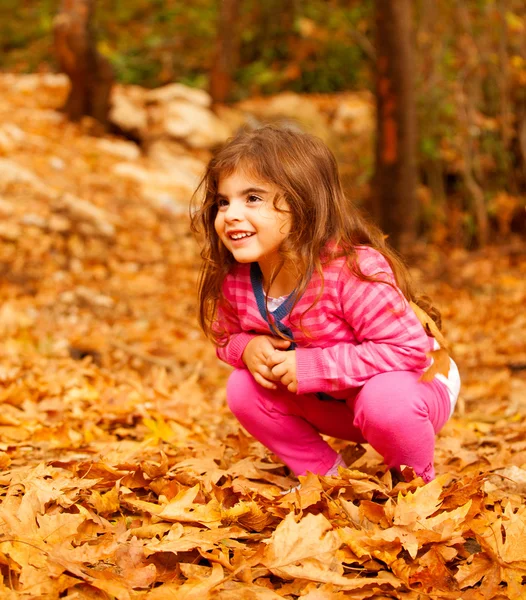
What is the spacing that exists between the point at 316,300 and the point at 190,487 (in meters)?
0.65

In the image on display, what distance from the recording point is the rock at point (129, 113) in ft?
29.2

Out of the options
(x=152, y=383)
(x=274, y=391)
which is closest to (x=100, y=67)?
(x=152, y=383)

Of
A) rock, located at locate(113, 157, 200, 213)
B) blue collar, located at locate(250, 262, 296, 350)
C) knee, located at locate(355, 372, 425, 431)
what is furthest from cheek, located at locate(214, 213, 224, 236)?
rock, located at locate(113, 157, 200, 213)

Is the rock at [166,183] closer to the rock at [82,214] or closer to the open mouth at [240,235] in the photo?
the rock at [82,214]

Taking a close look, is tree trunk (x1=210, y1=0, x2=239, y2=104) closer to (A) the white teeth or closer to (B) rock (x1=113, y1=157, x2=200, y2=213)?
(B) rock (x1=113, y1=157, x2=200, y2=213)

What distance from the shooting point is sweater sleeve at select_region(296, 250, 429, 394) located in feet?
6.61

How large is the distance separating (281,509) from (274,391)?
16.1 inches

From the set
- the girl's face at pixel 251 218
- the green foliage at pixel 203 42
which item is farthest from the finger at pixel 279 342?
the green foliage at pixel 203 42

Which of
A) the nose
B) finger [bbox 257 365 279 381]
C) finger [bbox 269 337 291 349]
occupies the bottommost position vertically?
finger [bbox 257 365 279 381]

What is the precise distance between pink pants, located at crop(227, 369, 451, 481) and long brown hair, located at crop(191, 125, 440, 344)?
0.31m

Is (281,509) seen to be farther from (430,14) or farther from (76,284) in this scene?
(430,14)

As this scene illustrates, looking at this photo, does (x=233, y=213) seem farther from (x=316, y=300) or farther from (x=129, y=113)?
(x=129, y=113)

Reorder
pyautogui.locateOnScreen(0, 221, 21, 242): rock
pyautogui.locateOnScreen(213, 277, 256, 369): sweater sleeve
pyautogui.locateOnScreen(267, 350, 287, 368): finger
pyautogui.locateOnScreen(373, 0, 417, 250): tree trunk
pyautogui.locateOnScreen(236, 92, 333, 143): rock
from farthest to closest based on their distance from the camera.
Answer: pyautogui.locateOnScreen(236, 92, 333, 143): rock < pyautogui.locateOnScreen(373, 0, 417, 250): tree trunk < pyautogui.locateOnScreen(0, 221, 21, 242): rock < pyautogui.locateOnScreen(213, 277, 256, 369): sweater sleeve < pyautogui.locateOnScreen(267, 350, 287, 368): finger

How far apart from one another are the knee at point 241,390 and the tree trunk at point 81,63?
710cm
